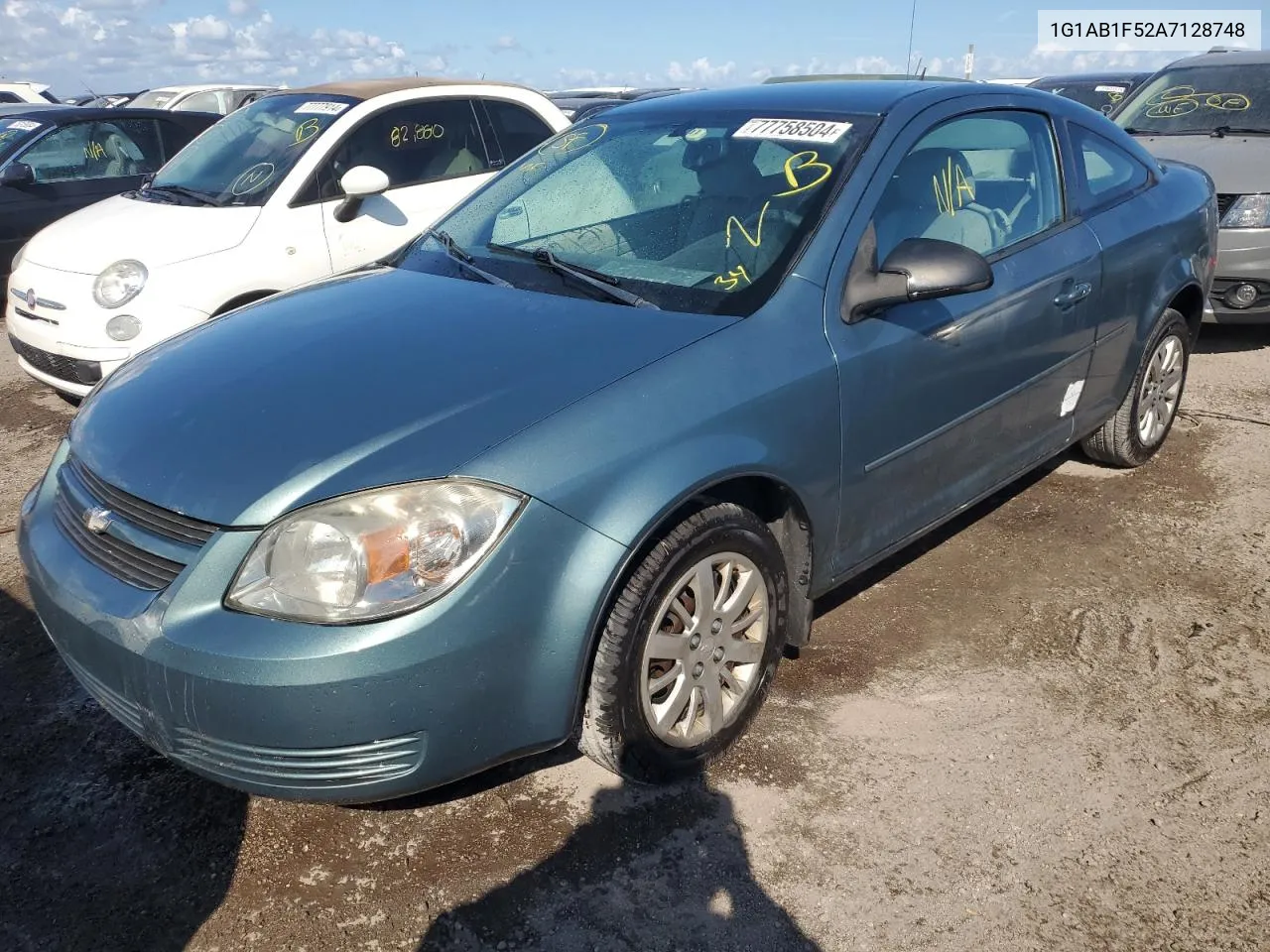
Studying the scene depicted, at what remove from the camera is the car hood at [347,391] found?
2131mm

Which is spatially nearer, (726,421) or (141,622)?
(141,622)

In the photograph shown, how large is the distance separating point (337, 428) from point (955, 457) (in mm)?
1881

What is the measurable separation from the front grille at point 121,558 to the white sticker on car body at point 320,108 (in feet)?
12.9

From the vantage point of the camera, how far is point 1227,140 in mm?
6613

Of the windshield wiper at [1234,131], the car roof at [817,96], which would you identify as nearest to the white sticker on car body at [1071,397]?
the car roof at [817,96]

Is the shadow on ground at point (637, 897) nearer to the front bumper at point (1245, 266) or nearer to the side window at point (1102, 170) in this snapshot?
the side window at point (1102, 170)

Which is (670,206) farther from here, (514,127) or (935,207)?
(514,127)

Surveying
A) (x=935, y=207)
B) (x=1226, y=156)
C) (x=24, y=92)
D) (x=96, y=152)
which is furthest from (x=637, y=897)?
(x=24, y=92)

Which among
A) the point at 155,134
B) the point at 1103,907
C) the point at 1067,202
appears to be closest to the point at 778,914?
the point at 1103,907

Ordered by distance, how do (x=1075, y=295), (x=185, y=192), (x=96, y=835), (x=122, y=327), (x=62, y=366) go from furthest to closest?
(x=185, y=192) < (x=62, y=366) < (x=122, y=327) < (x=1075, y=295) < (x=96, y=835)

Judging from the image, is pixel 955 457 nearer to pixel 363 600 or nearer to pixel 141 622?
pixel 363 600

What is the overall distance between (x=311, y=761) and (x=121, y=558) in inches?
24.6

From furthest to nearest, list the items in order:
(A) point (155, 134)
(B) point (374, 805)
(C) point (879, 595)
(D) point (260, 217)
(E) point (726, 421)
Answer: (A) point (155, 134) < (D) point (260, 217) < (C) point (879, 595) < (B) point (374, 805) < (E) point (726, 421)

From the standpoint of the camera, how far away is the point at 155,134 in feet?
27.8
